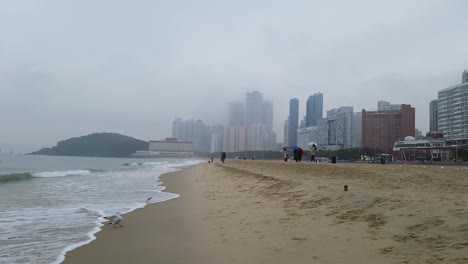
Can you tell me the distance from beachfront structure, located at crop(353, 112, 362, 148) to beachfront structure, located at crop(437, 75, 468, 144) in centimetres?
2396

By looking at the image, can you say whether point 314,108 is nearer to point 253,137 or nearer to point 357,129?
point 357,129

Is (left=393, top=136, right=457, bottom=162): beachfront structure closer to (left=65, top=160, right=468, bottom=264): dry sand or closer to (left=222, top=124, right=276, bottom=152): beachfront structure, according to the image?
(left=222, top=124, right=276, bottom=152): beachfront structure

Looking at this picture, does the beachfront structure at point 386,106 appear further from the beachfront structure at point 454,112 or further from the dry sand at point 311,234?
the dry sand at point 311,234

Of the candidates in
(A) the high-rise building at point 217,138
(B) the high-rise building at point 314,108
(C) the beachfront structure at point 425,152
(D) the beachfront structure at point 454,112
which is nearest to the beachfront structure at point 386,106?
(D) the beachfront structure at point 454,112

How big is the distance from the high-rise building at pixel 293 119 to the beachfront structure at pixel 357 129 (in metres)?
30.0

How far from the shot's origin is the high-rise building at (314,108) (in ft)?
516

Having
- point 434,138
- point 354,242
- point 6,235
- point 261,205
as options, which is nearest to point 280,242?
point 354,242

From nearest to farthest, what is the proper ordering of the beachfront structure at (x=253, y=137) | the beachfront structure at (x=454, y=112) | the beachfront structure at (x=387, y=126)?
the beachfront structure at (x=454, y=112) < the beachfront structure at (x=387, y=126) < the beachfront structure at (x=253, y=137)

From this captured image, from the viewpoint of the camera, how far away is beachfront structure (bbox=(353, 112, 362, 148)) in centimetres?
12329

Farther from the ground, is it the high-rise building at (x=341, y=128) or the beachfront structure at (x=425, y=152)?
→ the high-rise building at (x=341, y=128)

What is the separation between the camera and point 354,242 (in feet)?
17.4

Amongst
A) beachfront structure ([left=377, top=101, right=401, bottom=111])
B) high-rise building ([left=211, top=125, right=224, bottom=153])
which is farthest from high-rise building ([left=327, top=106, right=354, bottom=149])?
high-rise building ([left=211, top=125, right=224, bottom=153])

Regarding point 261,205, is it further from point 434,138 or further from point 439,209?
point 434,138

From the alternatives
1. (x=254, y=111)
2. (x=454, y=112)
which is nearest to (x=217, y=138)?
(x=254, y=111)
